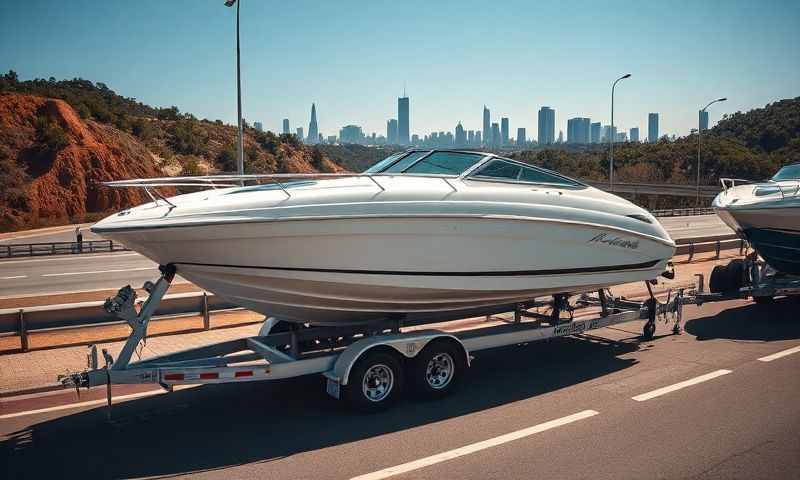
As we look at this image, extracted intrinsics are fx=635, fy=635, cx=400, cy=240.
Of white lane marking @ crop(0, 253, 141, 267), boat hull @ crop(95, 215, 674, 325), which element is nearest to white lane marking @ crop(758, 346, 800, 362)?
boat hull @ crop(95, 215, 674, 325)

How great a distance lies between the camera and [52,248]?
26.1m

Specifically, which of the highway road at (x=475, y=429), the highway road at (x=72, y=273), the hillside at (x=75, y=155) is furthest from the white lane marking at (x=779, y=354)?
the hillside at (x=75, y=155)

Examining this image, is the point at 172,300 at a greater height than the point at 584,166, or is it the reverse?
the point at 584,166

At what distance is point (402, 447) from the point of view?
585cm

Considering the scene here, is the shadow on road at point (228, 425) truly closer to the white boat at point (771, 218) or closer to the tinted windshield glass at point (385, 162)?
the tinted windshield glass at point (385, 162)

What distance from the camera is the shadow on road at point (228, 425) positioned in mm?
5527

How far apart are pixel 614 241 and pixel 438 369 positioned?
3193 mm

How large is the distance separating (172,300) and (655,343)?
7.71m

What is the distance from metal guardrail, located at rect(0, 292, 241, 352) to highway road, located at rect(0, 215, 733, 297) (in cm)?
736

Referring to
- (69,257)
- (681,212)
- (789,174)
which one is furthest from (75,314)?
(681,212)

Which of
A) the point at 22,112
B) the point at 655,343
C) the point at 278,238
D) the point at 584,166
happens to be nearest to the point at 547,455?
→ the point at 278,238

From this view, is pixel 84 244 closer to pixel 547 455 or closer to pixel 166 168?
pixel 166 168

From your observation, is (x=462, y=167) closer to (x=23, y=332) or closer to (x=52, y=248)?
(x=23, y=332)

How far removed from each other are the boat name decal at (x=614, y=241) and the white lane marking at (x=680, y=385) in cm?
196
